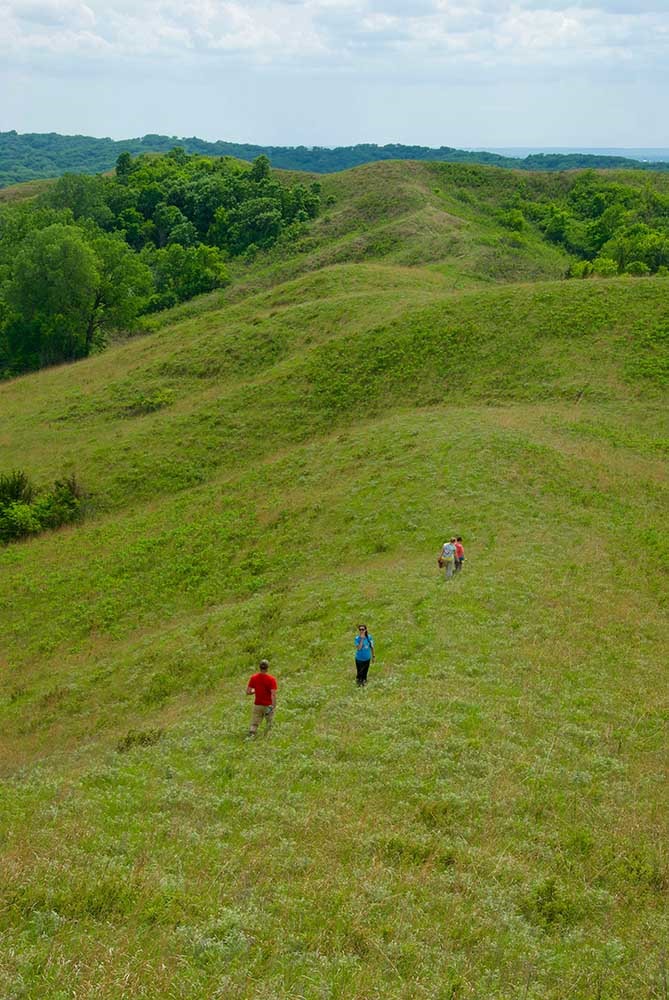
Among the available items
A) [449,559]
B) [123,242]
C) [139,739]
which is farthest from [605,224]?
[139,739]

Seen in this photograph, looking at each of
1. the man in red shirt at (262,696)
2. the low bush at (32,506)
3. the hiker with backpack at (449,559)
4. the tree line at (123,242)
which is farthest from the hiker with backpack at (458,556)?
the tree line at (123,242)

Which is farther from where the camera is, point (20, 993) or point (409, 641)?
point (409, 641)

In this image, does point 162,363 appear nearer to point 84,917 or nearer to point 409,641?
point 409,641

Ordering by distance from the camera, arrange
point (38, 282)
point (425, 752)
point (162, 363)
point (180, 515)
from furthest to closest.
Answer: point (38, 282) < point (162, 363) < point (180, 515) < point (425, 752)

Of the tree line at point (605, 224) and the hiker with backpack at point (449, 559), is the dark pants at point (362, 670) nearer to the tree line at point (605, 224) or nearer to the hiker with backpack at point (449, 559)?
the hiker with backpack at point (449, 559)

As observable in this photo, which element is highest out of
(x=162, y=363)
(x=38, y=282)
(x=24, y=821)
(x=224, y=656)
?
(x=38, y=282)

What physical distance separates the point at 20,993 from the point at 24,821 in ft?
16.5

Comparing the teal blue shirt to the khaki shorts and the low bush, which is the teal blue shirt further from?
the low bush

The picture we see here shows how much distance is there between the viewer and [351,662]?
724 inches

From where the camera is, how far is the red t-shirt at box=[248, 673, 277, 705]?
48.9ft

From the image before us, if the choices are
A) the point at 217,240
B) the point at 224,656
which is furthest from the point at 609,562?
the point at 217,240

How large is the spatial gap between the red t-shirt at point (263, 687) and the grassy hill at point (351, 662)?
0.76m

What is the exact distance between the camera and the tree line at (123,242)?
2586 inches

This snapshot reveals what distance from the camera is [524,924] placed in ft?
29.6
